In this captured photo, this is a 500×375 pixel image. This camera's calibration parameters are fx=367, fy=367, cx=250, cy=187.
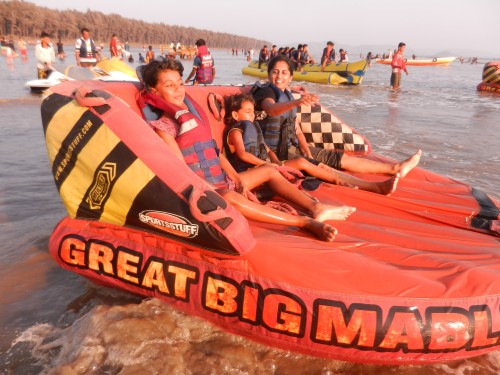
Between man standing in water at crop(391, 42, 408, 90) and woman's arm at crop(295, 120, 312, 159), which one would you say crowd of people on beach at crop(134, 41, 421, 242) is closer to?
woman's arm at crop(295, 120, 312, 159)

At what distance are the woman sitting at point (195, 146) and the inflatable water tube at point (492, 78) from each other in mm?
13974

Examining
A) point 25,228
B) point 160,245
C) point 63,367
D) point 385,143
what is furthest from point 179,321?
point 385,143

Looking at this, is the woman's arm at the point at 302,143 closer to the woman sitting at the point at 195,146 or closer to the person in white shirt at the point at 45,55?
the woman sitting at the point at 195,146

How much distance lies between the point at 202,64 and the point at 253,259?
6.93m

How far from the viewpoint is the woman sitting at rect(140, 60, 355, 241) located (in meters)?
2.15

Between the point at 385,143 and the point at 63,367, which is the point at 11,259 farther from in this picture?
the point at 385,143

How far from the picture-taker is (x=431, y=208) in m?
2.54

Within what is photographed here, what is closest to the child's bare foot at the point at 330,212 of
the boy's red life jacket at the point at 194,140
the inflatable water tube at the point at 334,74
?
the boy's red life jacket at the point at 194,140

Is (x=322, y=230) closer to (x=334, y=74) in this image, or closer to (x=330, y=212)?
(x=330, y=212)

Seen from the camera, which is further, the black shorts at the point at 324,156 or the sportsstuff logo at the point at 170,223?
the black shorts at the point at 324,156

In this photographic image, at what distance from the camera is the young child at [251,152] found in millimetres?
2750

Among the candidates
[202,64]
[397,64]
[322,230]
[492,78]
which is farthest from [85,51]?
[492,78]

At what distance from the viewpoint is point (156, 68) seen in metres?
2.25

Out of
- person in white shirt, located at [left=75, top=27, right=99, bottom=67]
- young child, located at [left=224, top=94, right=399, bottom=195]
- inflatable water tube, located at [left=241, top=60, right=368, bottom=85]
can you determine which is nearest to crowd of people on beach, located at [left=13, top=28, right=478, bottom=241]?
young child, located at [left=224, top=94, right=399, bottom=195]
